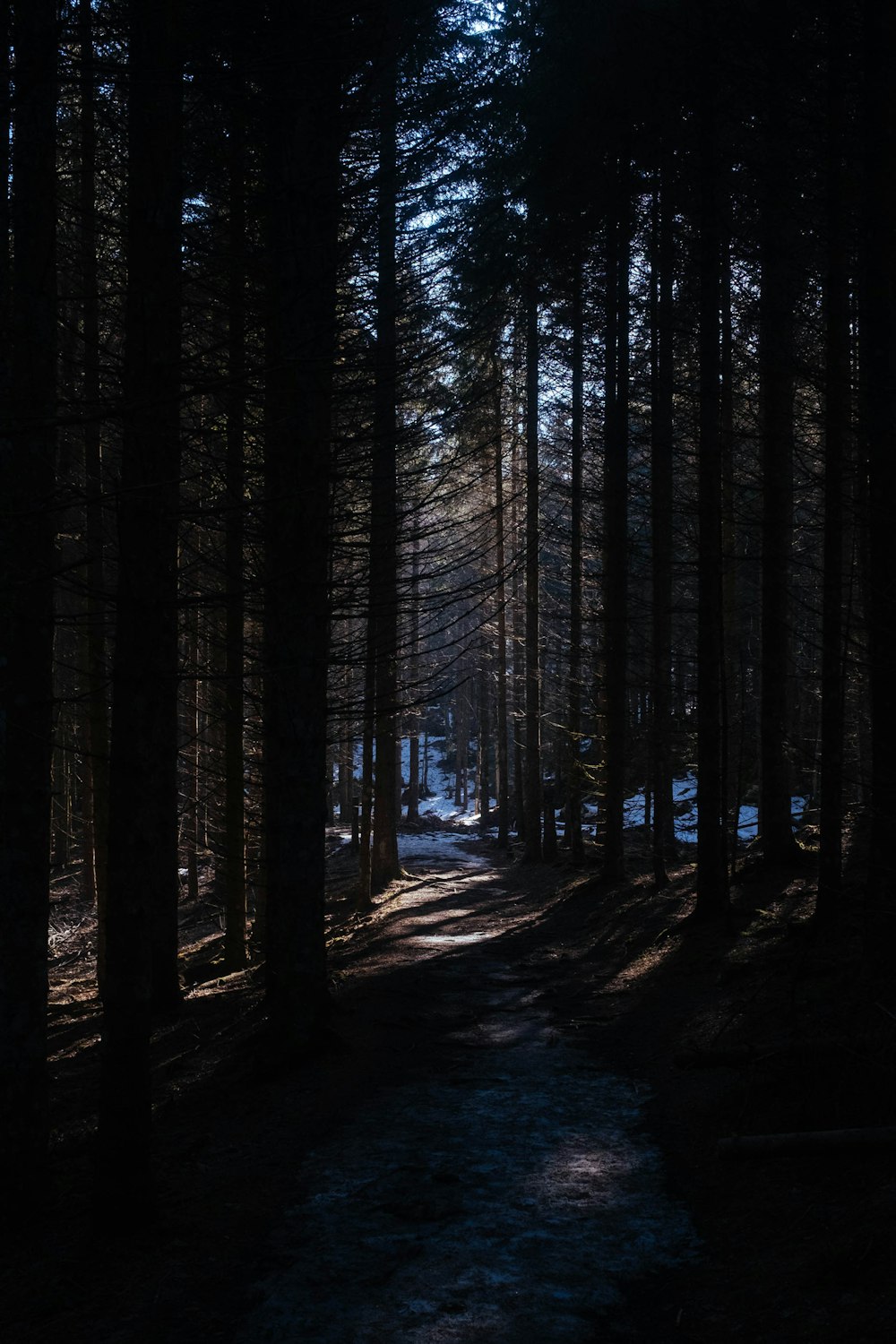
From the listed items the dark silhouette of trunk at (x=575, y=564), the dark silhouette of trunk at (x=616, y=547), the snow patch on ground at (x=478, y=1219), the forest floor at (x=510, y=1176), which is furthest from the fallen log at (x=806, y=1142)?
the dark silhouette of trunk at (x=575, y=564)

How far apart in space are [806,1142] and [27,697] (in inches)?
194

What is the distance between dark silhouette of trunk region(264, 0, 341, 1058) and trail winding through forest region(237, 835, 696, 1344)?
1.41m

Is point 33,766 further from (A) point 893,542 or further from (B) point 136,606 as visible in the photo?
(A) point 893,542

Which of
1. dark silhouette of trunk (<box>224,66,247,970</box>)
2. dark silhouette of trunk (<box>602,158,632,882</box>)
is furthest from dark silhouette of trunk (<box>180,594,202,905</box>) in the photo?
dark silhouette of trunk (<box>602,158,632,882</box>)

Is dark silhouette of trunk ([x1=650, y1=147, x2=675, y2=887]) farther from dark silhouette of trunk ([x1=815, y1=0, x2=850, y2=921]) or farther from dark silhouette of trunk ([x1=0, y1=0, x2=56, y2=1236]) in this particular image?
dark silhouette of trunk ([x1=0, y1=0, x2=56, y2=1236])

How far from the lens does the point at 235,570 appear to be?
10070mm

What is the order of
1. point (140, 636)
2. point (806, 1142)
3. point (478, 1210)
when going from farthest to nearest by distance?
point (140, 636)
point (478, 1210)
point (806, 1142)

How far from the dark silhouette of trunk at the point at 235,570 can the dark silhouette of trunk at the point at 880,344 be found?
5.10 metres

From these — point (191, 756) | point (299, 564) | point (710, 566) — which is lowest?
point (191, 756)

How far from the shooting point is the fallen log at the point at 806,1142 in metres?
4.66

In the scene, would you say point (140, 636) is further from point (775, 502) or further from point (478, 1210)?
point (775, 502)

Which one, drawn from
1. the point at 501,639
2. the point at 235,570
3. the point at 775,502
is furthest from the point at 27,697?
the point at 501,639

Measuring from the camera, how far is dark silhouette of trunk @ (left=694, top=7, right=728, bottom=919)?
11.9 m

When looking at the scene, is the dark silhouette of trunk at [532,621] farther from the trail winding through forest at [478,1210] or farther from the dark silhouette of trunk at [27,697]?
the dark silhouette of trunk at [27,697]
